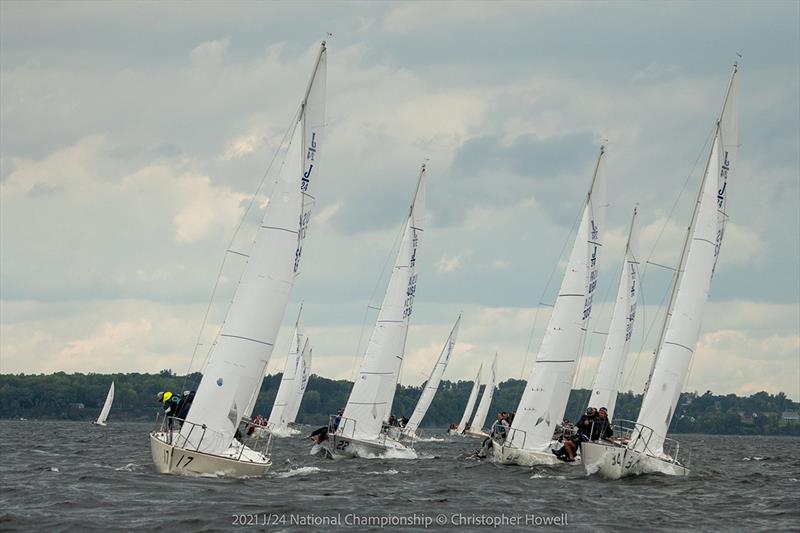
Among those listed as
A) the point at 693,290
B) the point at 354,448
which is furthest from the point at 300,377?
the point at 693,290

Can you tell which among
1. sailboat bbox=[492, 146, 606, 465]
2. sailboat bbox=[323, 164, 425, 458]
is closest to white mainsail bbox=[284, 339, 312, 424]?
sailboat bbox=[323, 164, 425, 458]

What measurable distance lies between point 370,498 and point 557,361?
51.8ft

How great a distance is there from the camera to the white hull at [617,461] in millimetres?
34562

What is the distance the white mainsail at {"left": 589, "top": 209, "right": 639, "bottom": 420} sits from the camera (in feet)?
180

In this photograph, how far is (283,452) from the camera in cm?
5169

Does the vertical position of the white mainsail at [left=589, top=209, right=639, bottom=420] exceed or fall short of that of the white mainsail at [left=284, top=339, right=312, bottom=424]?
it exceeds it

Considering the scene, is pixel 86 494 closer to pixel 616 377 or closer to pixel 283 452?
pixel 283 452

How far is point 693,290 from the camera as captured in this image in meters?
36.6

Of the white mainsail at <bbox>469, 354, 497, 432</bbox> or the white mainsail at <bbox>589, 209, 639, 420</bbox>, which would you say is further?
the white mainsail at <bbox>469, 354, 497, 432</bbox>

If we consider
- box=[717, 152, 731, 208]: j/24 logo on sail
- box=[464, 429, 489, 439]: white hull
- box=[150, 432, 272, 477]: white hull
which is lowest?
box=[150, 432, 272, 477]: white hull

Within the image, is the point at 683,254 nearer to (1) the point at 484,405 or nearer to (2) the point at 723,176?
(2) the point at 723,176

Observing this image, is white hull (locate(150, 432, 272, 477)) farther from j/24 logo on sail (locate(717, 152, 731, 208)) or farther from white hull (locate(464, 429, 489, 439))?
white hull (locate(464, 429, 489, 439))

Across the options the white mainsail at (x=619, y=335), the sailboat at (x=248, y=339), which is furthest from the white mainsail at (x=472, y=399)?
the sailboat at (x=248, y=339)

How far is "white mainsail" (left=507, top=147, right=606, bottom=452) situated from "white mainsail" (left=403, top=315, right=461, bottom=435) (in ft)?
116
